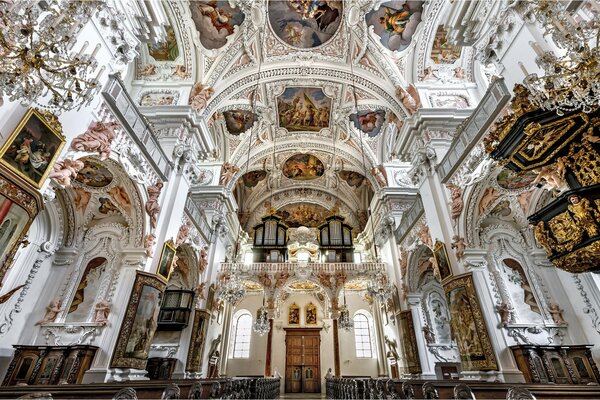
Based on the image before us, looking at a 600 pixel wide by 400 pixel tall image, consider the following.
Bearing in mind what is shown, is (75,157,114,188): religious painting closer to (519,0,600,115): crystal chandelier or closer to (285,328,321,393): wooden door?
(519,0,600,115): crystal chandelier

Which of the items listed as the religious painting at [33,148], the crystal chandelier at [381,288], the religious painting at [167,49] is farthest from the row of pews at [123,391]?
the religious painting at [167,49]

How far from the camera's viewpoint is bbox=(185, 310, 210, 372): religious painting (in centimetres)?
1036

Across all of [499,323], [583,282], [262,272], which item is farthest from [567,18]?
[262,272]

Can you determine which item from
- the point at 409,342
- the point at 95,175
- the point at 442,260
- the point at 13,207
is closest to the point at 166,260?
the point at 95,175

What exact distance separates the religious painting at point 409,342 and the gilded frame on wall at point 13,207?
432 inches

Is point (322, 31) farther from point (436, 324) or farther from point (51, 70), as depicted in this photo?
point (436, 324)

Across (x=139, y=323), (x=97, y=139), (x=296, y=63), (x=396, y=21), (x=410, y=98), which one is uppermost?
(x=296, y=63)

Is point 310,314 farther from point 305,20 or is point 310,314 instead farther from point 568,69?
point 568,69

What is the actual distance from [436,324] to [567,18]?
10.1m

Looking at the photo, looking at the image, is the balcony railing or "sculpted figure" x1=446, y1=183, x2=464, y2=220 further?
the balcony railing

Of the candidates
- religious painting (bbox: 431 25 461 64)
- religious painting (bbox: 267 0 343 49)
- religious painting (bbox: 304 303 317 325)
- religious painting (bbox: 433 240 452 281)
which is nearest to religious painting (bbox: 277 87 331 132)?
religious painting (bbox: 267 0 343 49)

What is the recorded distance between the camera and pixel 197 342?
35.2 ft

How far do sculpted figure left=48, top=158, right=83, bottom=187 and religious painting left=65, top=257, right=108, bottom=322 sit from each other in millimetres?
3750

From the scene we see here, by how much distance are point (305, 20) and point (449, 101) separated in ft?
19.0
